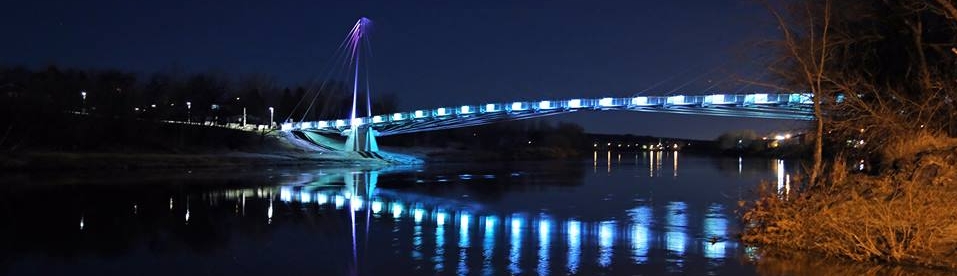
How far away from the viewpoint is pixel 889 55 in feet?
59.6

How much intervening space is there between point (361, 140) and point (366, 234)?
86262 mm

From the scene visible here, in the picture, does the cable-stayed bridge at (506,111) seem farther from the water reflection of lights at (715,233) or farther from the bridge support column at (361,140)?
the water reflection of lights at (715,233)

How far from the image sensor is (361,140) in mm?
104500

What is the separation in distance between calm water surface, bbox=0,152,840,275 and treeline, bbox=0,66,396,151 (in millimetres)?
33814

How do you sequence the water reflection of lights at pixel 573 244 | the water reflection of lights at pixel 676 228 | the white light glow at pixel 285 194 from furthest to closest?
the white light glow at pixel 285 194
the water reflection of lights at pixel 676 228
the water reflection of lights at pixel 573 244

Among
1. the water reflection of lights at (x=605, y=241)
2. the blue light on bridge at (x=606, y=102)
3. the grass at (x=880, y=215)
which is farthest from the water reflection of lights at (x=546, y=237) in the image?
the blue light on bridge at (x=606, y=102)

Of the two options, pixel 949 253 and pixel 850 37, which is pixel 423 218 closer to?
pixel 850 37

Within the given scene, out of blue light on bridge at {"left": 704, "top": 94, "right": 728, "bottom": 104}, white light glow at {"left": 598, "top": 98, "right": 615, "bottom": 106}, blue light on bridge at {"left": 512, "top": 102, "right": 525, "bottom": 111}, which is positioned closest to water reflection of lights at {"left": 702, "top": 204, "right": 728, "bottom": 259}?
blue light on bridge at {"left": 704, "top": 94, "right": 728, "bottom": 104}

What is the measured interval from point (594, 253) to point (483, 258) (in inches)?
90.3

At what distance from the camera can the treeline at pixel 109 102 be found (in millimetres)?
63938

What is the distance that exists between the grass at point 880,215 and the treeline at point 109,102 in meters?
57.5

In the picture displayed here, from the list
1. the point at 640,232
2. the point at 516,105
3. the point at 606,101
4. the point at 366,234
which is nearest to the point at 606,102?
the point at 606,101

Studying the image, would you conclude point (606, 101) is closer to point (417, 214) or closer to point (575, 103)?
point (575, 103)

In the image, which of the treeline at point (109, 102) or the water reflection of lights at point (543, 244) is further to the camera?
the treeline at point (109, 102)
